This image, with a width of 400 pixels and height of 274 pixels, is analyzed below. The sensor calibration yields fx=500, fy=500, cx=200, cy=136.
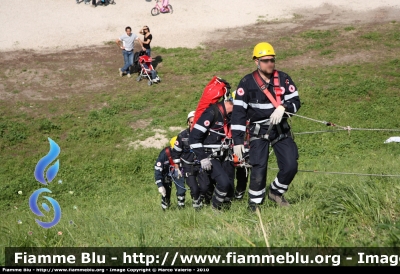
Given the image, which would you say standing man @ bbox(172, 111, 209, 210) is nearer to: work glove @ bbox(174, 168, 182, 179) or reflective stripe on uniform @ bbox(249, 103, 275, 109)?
work glove @ bbox(174, 168, 182, 179)

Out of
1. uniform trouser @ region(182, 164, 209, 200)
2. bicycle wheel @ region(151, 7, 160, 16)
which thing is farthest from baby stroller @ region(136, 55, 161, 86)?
uniform trouser @ region(182, 164, 209, 200)

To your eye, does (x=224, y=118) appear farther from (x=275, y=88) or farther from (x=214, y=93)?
(x=275, y=88)

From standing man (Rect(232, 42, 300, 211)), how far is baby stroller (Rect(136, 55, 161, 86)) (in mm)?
12474

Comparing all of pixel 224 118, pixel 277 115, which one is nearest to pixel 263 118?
pixel 277 115

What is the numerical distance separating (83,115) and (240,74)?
6.33 meters

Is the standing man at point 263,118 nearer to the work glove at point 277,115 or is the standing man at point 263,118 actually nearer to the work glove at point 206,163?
the work glove at point 277,115

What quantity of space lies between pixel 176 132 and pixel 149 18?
1406 cm

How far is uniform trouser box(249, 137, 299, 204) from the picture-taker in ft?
23.7

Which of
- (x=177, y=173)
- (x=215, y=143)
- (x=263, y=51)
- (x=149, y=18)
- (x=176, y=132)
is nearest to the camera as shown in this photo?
(x=263, y=51)

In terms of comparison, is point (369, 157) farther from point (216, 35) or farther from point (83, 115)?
point (216, 35)

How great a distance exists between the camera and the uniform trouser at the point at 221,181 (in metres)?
8.03

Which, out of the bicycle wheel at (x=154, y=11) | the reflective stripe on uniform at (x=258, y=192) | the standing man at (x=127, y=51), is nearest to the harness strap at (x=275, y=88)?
the reflective stripe on uniform at (x=258, y=192)

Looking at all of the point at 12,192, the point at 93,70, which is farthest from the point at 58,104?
the point at 12,192

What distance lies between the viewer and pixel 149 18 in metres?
27.6
